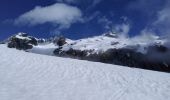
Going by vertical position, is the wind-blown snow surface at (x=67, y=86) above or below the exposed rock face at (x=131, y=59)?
below

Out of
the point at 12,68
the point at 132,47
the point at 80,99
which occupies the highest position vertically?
the point at 132,47

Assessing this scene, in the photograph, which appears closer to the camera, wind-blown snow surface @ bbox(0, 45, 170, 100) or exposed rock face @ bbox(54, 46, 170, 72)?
wind-blown snow surface @ bbox(0, 45, 170, 100)

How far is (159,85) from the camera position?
13.6 meters

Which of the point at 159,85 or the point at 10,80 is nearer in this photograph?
the point at 10,80

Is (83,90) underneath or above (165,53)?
underneath

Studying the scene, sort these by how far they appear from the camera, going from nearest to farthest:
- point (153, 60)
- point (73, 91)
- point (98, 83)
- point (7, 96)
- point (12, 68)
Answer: point (7, 96) < point (73, 91) < point (98, 83) < point (12, 68) < point (153, 60)

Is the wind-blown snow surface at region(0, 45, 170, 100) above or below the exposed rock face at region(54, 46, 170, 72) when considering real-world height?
below

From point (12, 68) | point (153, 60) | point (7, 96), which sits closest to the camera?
point (7, 96)

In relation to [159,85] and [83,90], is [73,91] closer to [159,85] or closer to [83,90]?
[83,90]

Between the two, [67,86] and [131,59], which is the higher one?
[131,59]

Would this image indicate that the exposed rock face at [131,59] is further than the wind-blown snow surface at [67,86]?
Yes

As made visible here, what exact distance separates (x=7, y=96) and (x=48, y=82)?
2895 mm

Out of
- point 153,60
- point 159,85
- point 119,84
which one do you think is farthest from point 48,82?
point 153,60

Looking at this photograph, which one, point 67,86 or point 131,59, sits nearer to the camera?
point 67,86
